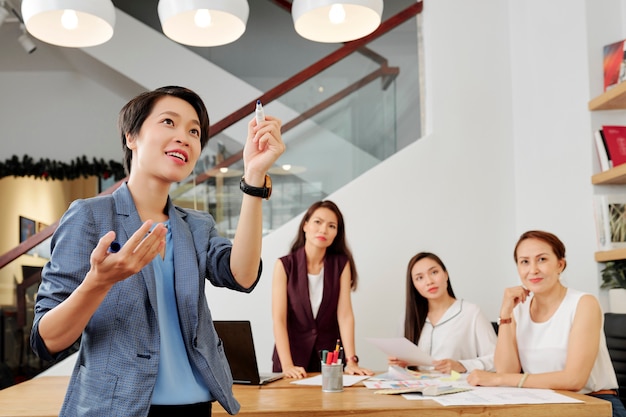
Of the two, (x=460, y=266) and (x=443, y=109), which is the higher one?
(x=443, y=109)

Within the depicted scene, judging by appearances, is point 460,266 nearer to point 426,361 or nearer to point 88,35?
point 426,361

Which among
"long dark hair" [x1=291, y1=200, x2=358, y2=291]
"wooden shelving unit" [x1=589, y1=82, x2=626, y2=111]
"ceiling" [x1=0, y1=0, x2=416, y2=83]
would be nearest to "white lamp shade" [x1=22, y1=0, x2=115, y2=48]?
"long dark hair" [x1=291, y1=200, x2=358, y2=291]

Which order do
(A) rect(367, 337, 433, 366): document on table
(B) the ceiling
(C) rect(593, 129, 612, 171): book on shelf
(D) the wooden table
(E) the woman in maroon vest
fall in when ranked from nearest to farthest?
(D) the wooden table → (A) rect(367, 337, 433, 366): document on table → (E) the woman in maroon vest → (C) rect(593, 129, 612, 171): book on shelf → (B) the ceiling

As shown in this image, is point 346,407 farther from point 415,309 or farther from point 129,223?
point 415,309

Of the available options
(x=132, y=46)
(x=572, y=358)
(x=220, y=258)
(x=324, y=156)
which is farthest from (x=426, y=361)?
(x=132, y=46)

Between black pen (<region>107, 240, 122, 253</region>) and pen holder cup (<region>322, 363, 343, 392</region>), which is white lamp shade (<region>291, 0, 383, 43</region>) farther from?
black pen (<region>107, 240, 122, 253</region>)

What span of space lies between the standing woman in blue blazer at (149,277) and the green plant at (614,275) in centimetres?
262

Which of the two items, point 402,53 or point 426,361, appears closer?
point 426,361

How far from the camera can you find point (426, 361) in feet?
8.40

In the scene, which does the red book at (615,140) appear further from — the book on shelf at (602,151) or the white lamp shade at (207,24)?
the white lamp shade at (207,24)

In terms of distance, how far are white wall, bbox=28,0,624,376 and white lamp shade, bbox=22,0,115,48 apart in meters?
1.64

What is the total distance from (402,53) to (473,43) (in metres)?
0.46

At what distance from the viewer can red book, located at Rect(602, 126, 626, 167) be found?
342 centimetres

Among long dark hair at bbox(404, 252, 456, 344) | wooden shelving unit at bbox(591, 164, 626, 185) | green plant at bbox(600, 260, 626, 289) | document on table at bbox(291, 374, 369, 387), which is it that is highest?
wooden shelving unit at bbox(591, 164, 626, 185)
